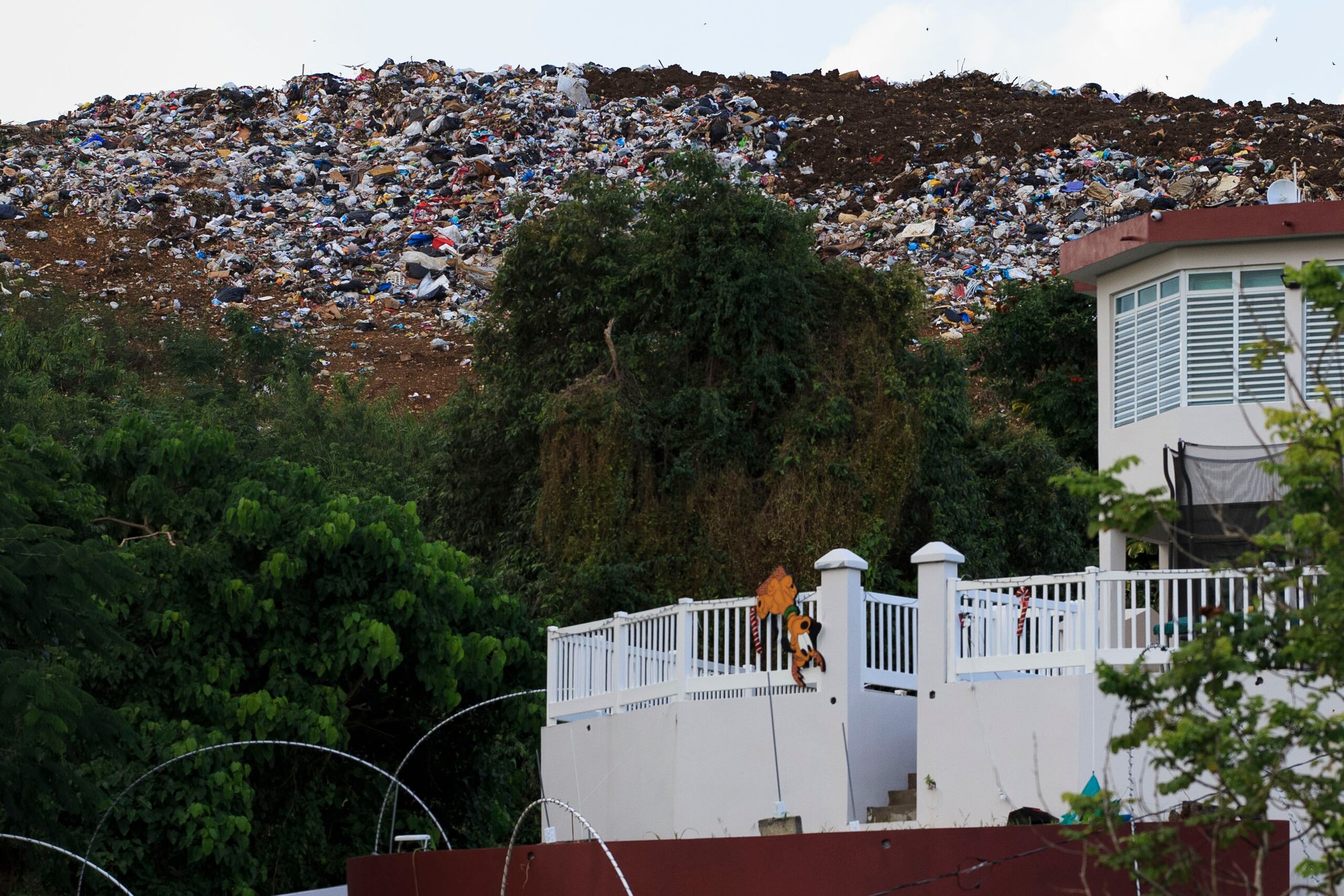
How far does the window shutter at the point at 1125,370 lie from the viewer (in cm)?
1561

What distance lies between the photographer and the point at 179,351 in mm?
34594

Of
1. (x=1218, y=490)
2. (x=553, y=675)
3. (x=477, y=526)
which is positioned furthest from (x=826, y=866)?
(x=477, y=526)

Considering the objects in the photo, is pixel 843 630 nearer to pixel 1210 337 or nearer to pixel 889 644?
pixel 889 644

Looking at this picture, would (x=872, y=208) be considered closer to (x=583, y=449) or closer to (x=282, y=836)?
(x=583, y=449)

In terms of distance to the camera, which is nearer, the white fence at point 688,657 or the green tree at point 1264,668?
the green tree at point 1264,668

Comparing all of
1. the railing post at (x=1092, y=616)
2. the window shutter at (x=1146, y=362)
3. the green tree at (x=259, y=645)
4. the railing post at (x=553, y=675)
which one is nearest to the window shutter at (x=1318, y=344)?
the window shutter at (x=1146, y=362)

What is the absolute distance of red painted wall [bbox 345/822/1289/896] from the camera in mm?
10414

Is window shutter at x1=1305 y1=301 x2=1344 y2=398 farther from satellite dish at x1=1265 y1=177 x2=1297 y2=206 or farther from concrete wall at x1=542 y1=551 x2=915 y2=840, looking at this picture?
concrete wall at x1=542 y1=551 x2=915 y2=840

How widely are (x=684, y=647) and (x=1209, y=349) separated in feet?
16.1

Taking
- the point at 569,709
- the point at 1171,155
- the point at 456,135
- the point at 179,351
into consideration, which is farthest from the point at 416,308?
the point at 569,709

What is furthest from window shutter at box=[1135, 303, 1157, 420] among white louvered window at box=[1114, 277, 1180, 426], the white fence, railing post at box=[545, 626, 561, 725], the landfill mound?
the landfill mound

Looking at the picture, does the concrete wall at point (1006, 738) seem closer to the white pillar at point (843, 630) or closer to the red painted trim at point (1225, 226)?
the white pillar at point (843, 630)

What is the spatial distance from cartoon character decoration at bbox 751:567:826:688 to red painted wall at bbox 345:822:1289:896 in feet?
A: 6.25

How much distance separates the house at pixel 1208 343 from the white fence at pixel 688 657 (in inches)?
95.6
